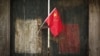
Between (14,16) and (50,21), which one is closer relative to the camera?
(50,21)

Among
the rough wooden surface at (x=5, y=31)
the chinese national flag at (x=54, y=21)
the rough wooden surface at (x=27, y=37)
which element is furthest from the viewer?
the rough wooden surface at (x=27, y=37)

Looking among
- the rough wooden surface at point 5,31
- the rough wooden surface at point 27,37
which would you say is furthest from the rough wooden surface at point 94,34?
the rough wooden surface at point 5,31

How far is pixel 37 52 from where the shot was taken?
8.48m

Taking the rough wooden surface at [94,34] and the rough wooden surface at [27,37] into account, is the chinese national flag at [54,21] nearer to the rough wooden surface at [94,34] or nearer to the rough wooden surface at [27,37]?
the rough wooden surface at [27,37]

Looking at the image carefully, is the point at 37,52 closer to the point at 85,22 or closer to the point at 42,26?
the point at 42,26

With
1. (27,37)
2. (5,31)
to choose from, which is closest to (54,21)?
(27,37)

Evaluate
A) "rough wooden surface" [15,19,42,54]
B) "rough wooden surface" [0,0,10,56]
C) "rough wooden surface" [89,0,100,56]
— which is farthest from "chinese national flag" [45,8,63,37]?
"rough wooden surface" [0,0,10,56]

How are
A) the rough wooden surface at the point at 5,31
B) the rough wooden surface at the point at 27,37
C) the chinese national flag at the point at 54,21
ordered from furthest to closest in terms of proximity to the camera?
the rough wooden surface at the point at 27,37, the rough wooden surface at the point at 5,31, the chinese national flag at the point at 54,21

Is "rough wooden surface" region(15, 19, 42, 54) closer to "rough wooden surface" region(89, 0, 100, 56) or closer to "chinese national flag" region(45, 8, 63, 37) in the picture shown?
"chinese national flag" region(45, 8, 63, 37)

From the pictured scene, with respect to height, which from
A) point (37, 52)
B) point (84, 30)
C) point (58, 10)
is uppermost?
point (58, 10)

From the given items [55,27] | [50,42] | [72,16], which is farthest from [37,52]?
[72,16]

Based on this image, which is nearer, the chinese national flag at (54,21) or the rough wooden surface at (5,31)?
the chinese national flag at (54,21)

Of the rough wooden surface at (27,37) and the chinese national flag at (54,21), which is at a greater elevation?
the chinese national flag at (54,21)

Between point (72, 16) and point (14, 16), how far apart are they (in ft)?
6.15
